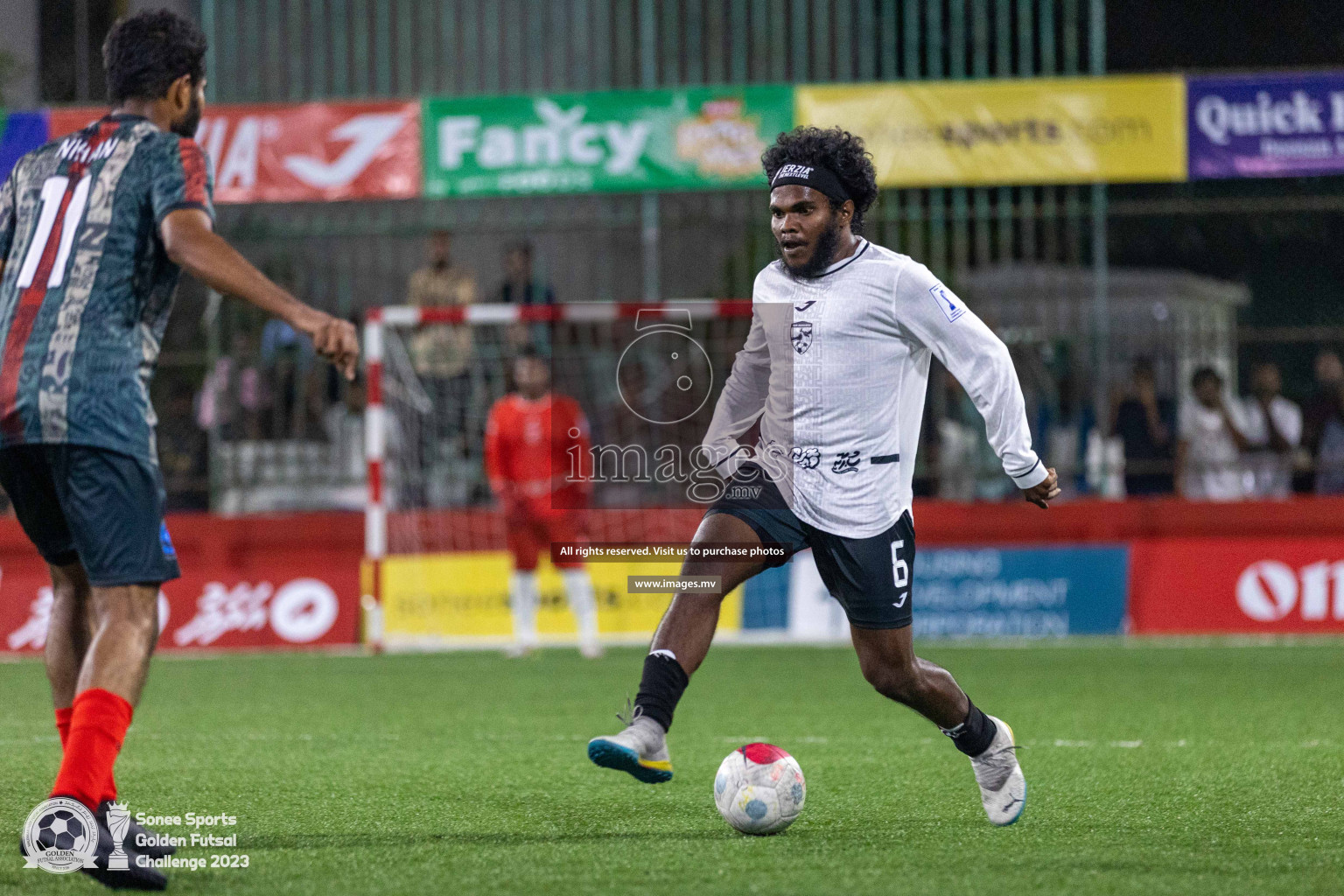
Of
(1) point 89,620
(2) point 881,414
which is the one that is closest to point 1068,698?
(2) point 881,414

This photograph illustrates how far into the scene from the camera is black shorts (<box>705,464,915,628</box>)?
5.07 m

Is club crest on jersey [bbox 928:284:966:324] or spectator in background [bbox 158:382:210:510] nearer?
club crest on jersey [bbox 928:284:966:324]

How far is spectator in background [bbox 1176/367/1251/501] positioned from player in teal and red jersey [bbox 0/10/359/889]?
11.0m

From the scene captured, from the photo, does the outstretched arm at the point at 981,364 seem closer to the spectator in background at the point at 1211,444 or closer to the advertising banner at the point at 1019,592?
the advertising banner at the point at 1019,592

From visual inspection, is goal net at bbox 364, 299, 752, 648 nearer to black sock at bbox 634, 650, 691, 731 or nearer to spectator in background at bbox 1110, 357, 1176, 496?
spectator in background at bbox 1110, 357, 1176, 496

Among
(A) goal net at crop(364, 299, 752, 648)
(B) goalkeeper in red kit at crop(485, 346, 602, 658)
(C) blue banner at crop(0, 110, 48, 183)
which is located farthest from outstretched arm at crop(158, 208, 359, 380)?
(C) blue banner at crop(0, 110, 48, 183)

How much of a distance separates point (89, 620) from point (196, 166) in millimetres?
1340

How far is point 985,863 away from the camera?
180 inches

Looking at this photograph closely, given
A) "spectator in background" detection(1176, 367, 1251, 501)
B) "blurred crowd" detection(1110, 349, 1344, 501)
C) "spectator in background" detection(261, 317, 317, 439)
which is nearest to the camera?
"spectator in background" detection(1176, 367, 1251, 501)

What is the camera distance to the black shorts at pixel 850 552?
16.6 feet

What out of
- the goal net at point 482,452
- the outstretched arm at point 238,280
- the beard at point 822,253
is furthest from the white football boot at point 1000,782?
the goal net at point 482,452

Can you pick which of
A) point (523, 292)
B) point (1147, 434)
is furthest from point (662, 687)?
point (1147, 434)

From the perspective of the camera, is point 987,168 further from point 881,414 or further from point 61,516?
point 61,516

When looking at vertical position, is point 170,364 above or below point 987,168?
below
